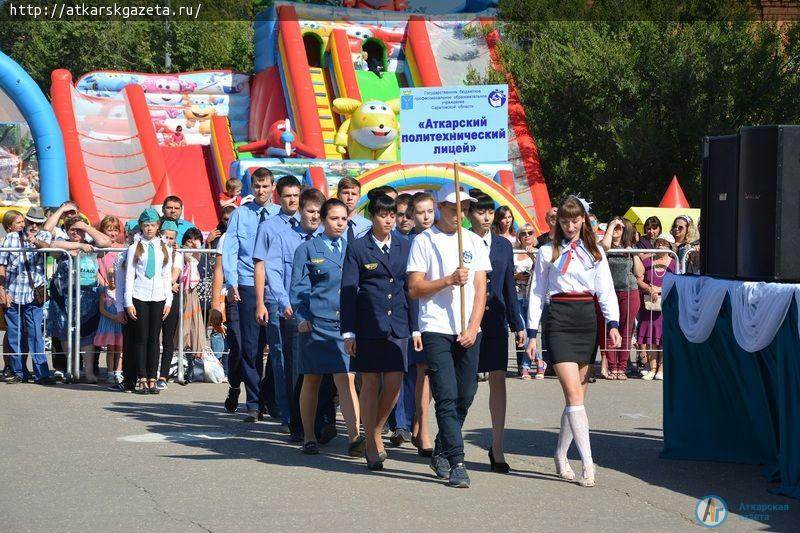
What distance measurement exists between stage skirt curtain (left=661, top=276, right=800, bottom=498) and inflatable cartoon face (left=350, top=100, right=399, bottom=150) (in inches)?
786

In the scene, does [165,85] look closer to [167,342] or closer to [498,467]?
[167,342]

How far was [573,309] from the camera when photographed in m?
8.00

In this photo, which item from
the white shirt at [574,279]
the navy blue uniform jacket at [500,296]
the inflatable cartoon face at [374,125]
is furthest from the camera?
the inflatable cartoon face at [374,125]

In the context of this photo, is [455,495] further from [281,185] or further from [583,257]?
[281,185]

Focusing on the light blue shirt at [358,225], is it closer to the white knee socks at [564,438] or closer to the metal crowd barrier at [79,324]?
the white knee socks at [564,438]

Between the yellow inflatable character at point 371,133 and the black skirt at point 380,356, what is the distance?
20.7m

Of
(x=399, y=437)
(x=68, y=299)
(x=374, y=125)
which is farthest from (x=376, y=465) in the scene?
(x=374, y=125)

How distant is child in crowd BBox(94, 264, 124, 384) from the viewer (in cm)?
1339

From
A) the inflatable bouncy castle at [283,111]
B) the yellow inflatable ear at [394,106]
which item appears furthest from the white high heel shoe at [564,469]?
the yellow inflatable ear at [394,106]

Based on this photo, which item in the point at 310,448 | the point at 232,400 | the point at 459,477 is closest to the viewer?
the point at 459,477

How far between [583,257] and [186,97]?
29.6m

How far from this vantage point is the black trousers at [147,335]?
12.4 metres

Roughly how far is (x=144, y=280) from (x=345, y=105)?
18.4 meters

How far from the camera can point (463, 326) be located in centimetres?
786
